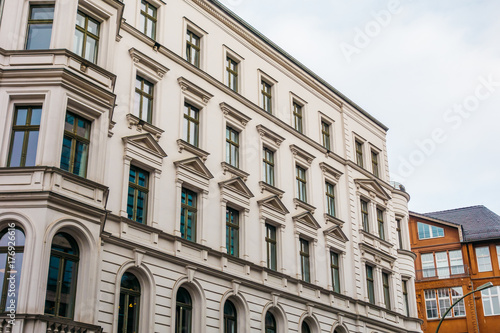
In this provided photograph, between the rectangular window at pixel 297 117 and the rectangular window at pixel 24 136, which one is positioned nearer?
the rectangular window at pixel 24 136

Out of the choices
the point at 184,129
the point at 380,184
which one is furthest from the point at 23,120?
the point at 380,184

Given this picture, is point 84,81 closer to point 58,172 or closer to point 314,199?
point 58,172

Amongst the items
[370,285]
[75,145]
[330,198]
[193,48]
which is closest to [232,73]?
[193,48]

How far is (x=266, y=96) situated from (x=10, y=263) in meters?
17.7

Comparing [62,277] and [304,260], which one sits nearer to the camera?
[62,277]

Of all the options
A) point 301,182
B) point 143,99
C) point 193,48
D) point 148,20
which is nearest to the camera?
point 143,99

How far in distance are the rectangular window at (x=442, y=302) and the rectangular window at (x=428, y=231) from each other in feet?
15.3

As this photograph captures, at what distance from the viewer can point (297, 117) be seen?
34.4 meters

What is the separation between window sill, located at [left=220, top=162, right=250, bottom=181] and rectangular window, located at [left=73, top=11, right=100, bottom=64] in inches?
310

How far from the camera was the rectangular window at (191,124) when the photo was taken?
88.1 feet

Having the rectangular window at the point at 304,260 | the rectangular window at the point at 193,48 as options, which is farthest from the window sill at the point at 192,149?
the rectangular window at the point at 304,260

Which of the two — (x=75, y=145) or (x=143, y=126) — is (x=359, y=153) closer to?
(x=143, y=126)

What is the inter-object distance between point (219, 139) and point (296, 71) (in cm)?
867

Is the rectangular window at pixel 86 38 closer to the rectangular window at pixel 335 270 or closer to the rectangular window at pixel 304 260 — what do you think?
the rectangular window at pixel 304 260
